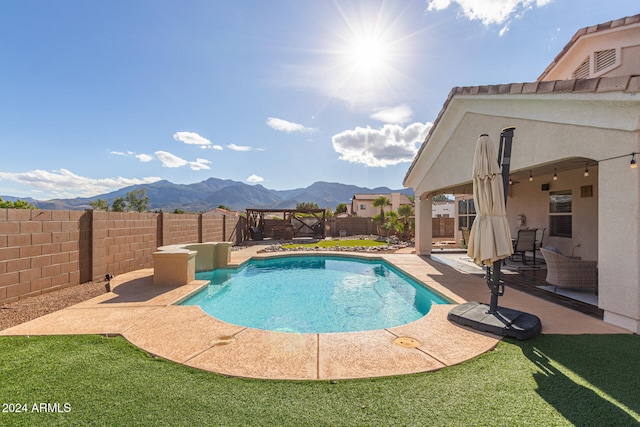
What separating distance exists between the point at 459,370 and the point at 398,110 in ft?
48.8

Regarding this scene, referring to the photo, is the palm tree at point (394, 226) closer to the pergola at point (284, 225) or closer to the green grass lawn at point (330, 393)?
the pergola at point (284, 225)

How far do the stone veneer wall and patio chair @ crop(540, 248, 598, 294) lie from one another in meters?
11.1

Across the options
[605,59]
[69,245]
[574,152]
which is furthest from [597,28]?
[69,245]

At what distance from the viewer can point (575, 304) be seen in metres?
5.37

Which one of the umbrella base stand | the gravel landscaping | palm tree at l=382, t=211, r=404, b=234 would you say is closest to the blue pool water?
the umbrella base stand

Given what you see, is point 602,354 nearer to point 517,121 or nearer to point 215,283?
point 517,121

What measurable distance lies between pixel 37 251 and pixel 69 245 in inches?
30.8

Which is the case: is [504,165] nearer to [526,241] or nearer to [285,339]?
[285,339]

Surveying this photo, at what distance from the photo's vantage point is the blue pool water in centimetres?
589

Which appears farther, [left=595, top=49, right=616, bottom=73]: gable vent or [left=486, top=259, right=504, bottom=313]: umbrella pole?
[left=595, top=49, right=616, bottom=73]: gable vent

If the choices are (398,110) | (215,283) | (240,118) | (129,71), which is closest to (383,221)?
(398,110)

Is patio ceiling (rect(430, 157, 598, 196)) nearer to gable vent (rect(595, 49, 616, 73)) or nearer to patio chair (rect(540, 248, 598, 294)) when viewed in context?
patio chair (rect(540, 248, 598, 294))

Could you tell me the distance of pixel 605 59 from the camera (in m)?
7.92

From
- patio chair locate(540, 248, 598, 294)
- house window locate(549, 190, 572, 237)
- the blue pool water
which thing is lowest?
the blue pool water
